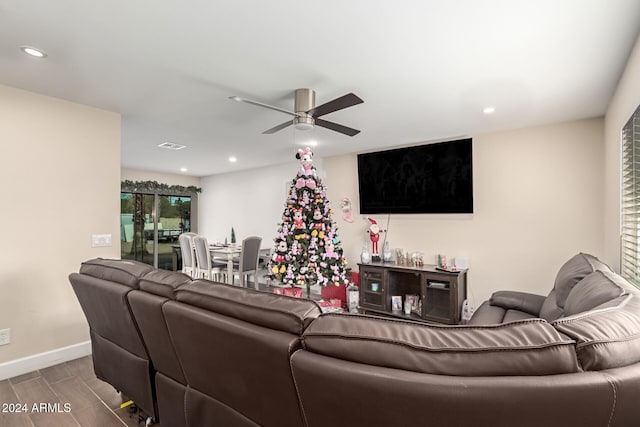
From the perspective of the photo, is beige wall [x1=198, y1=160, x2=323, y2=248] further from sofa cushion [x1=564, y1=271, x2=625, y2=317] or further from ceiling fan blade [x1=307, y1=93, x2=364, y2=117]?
sofa cushion [x1=564, y1=271, x2=625, y2=317]

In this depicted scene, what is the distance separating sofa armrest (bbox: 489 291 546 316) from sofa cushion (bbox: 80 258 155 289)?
309cm

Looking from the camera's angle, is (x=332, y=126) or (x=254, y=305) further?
(x=332, y=126)

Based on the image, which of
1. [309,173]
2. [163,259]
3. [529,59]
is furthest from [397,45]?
[163,259]

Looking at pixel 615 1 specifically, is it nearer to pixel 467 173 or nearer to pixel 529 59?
pixel 529 59

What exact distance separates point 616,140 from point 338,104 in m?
2.40

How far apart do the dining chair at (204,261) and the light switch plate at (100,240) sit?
7.07 ft

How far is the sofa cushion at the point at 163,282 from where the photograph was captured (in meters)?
1.54

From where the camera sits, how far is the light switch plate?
3.05 meters

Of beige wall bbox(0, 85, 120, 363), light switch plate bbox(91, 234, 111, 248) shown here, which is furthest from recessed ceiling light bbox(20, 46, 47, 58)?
light switch plate bbox(91, 234, 111, 248)

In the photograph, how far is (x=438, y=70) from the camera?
2.23 m

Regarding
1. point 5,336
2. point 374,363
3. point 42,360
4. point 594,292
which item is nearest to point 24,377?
point 42,360

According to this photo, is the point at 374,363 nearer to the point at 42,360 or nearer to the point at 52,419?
the point at 52,419

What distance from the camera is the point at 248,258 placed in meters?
5.37

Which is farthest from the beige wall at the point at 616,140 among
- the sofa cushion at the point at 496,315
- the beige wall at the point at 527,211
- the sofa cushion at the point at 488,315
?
the sofa cushion at the point at 488,315
